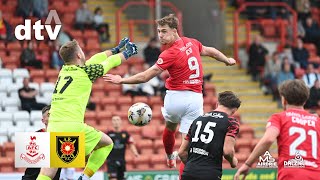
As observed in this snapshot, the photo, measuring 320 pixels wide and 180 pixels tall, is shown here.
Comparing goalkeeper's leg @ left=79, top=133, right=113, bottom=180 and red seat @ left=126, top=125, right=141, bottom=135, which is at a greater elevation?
red seat @ left=126, top=125, right=141, bottom=135

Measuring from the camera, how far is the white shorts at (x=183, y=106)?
1292cm

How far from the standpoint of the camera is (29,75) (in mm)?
21484

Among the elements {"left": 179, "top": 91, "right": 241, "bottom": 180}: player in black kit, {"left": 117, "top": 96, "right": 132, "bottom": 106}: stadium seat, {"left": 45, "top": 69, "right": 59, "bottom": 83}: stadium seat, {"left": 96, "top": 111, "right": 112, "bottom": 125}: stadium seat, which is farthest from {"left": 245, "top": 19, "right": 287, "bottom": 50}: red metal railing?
{"left": 179, "top": 91, "right": 241, "bottom": 180}: player in black kit

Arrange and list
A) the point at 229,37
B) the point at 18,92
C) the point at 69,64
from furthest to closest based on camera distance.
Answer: the point at 229,37 < the point at 18,92 < the point at 69,64

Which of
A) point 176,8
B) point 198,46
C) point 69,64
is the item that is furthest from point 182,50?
point 176,8

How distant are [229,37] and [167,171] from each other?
8174 mm

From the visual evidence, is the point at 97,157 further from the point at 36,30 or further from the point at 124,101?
the point at 124,101

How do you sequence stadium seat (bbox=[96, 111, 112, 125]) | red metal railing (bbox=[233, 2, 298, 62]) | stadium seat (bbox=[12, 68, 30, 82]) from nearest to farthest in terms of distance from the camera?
1. stadium seat (bbox=[96, 111, 112, 125])
2. stadium seat (bbox=[12, 68, 30, 82])
3. red metal railing (bbox=[233, 2, 298, 62])

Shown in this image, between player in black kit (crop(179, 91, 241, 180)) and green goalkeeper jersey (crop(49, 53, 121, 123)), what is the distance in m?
1.74

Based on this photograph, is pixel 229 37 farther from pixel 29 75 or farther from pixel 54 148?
pixel 54 148

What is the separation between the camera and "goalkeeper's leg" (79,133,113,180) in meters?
12.2

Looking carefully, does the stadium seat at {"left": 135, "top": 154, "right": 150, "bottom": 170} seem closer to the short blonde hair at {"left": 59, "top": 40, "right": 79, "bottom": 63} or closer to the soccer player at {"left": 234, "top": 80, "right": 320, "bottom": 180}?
the short blonde hair at {"left": 59, "top": 40, "right": 79, "bottom": 63}

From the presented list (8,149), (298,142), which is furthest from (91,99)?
(298,142)

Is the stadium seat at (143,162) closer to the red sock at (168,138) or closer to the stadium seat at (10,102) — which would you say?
the stadium seat at (10,102)
